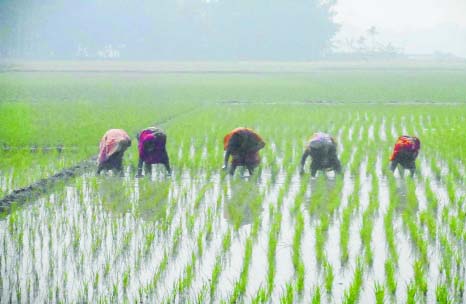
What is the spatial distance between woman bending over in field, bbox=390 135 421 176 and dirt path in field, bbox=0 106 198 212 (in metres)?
3.38

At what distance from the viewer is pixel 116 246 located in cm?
555

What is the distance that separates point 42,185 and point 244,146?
6.79 ft

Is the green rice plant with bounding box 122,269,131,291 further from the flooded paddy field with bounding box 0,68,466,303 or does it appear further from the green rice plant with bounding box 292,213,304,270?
the green rice plant with bounding box 292,213,304,270

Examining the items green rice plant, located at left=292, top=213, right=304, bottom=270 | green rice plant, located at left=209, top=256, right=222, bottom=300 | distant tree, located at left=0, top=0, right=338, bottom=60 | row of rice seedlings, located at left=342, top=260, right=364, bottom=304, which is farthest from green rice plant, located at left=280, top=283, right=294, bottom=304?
distant tree, located at left=0, top=0, right=338, bottom=60

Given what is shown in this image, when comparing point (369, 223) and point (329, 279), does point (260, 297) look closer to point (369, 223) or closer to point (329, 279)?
point (329, 279)

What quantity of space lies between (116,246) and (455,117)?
12039 millimetres

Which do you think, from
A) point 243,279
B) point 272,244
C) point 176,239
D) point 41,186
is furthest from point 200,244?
point 41,186

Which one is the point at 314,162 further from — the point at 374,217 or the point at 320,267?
the point at 320,267

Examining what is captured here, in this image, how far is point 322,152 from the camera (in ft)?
27.9

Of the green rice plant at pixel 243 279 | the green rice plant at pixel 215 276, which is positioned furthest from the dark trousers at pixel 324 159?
the green rice plant at pixel 215 276

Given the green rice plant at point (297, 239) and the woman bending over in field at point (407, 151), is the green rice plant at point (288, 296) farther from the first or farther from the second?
the woman bending over in field at point (407, 151)

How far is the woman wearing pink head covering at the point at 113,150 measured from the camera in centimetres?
849

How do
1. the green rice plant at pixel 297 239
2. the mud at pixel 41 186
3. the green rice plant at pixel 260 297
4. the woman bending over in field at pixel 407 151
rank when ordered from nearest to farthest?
1. the green rice plant at pixel 260 297
2. the green rice plant at pixel 297 239
3. the mud at pixel 41 186
4. the woman bending over in field at pixel 407 151

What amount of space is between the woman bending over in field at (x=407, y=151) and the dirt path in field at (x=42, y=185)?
338cm
